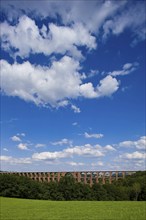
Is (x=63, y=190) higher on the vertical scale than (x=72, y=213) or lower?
higher

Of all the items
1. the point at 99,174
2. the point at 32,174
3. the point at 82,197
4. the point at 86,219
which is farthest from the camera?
the point at 32,174

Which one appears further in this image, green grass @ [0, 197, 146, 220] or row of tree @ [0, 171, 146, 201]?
row of tree @ [0, 171, 146, 201]

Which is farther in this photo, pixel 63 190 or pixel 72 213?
pixel 63 190

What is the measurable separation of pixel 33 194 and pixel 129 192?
30419 millimetres

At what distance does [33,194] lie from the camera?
95.9 m

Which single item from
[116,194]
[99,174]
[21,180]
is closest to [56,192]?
[21,180]

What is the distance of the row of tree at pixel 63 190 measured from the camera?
9544 cm

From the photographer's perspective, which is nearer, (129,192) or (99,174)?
(129,192)

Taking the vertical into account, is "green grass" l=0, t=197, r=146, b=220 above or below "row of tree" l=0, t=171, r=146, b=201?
below

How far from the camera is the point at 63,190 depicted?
318 feet

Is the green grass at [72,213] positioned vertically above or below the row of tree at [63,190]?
below

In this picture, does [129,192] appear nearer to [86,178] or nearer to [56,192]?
[56,192]

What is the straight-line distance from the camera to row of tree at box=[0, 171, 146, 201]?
313 ft

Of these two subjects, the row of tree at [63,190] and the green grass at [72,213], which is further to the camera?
the row of tree at [63,190]
